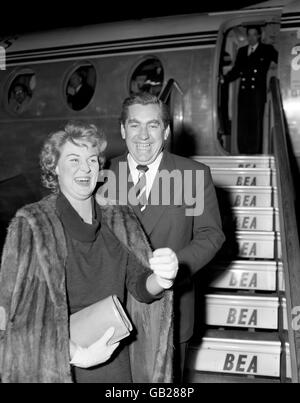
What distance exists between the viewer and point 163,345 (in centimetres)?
210

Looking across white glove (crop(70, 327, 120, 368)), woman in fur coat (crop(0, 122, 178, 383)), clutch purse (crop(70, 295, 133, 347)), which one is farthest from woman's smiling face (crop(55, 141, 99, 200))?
white glove (crop(70, 327, 120, 368))

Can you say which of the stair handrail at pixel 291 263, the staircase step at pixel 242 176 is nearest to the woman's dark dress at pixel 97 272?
the stair handrail at pixel 291 263

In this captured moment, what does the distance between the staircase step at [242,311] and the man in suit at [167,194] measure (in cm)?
124

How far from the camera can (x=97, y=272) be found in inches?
74.0

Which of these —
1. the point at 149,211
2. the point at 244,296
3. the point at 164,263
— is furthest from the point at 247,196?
the point at 164,263

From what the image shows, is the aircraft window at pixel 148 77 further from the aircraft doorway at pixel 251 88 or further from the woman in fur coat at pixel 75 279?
the woman in fur coat at pixel 75 279

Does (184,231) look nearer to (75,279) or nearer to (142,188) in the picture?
(142,188)

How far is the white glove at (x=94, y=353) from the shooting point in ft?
5.70

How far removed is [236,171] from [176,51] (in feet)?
6.78

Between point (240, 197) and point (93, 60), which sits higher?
point (93, 60)

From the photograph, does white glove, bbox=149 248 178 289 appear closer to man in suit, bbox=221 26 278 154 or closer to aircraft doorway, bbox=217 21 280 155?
aircraft doorway, bbox=217 21 280 155

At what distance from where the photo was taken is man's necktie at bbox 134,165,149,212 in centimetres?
257
